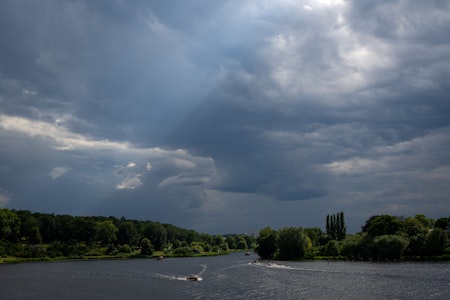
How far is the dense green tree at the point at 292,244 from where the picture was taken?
6358 inches

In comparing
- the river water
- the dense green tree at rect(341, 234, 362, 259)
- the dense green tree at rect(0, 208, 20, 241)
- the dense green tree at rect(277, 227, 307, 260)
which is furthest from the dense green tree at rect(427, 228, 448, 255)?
the dense green tree at rect(0, 208, 20, 241)

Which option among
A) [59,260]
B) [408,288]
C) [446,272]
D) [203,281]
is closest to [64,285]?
[203,281]

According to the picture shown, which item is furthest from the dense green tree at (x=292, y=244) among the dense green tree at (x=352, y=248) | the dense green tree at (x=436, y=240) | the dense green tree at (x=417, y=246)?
the dense green tree at (x=436, y=240)

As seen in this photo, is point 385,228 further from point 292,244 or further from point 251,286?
point 251,286

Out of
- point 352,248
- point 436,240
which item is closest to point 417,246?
point 436,240

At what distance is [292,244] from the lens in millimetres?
162125

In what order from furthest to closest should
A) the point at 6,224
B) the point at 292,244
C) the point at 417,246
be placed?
the point at 6,224
the point at 292,244
the point at 417,246

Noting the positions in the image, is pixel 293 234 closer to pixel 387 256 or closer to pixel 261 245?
pixel 261 245

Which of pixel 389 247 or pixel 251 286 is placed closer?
pixel 251 286

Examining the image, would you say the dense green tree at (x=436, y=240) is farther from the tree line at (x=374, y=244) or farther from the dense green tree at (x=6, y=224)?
the dense green tree at (x=6, y=224)

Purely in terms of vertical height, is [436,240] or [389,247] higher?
[436,240]

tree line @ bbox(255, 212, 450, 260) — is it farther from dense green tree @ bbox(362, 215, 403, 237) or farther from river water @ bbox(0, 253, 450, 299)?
river water @ bbox(0, 253, 450, 299)

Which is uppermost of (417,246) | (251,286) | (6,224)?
(6,224)

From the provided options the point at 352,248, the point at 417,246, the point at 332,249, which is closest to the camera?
the point at 417,246
